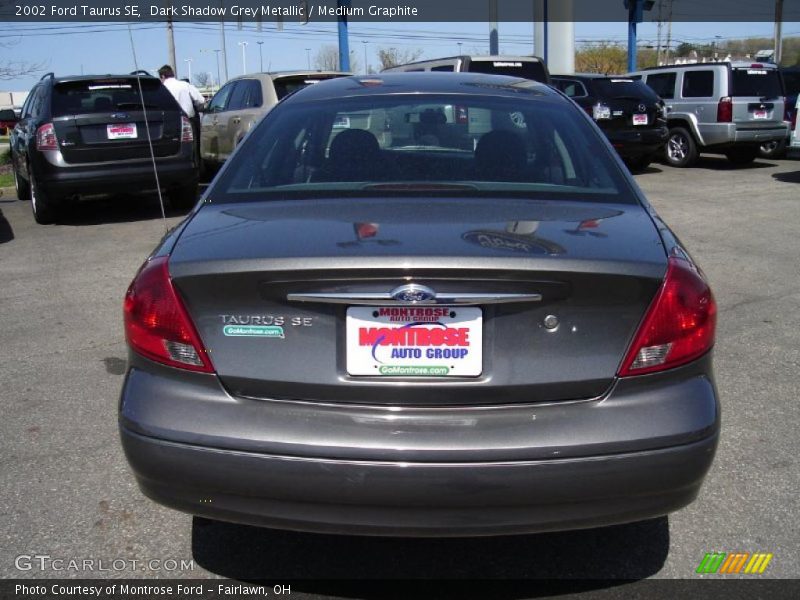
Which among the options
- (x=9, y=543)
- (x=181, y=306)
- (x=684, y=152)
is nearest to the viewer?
(x=181, y=306)

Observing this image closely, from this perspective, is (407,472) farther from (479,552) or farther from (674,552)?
(674,552)

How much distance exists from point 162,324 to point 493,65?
11672 millimetres

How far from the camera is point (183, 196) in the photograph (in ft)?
35.0

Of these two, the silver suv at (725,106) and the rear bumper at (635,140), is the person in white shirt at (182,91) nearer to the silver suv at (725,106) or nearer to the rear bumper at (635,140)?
the rear bumper at (635,140)

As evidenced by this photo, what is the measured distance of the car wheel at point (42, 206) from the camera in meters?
9.77

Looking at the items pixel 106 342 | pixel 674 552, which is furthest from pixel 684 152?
pixel 674 552

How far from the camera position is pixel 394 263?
2.32 m

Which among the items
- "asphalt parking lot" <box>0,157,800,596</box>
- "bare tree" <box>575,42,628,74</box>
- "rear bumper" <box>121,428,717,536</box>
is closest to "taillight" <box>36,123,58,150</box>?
"asphalt parking lot" <box>0,157,800,596</box>

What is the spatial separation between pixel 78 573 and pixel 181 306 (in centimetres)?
112

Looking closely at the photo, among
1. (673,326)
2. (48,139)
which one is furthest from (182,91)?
(673,326)

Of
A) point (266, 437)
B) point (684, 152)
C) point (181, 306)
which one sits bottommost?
point (684, 152)

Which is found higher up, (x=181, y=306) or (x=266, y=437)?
(x=181, y=306)

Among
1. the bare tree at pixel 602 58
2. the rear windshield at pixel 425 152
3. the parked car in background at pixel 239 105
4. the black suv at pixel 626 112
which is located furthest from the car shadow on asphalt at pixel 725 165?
the bare tree at pixel 602 58

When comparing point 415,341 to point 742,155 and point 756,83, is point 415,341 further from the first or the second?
point 742,155
